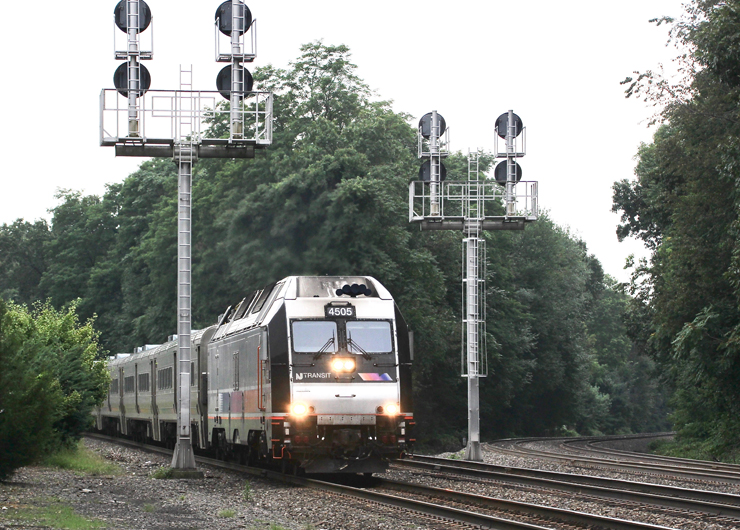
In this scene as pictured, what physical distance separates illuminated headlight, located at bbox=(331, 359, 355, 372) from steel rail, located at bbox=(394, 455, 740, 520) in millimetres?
3620

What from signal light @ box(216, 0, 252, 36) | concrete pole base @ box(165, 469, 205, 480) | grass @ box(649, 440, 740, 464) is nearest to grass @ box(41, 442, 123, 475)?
concrete pole base @ box(165, 469, 205, 480)

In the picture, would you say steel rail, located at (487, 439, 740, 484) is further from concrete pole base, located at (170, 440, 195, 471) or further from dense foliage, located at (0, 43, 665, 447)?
dense foliage, located at (0, 43, 665, 447)

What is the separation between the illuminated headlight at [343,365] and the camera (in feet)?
61.9

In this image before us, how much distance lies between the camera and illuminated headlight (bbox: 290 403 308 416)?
60.5ft

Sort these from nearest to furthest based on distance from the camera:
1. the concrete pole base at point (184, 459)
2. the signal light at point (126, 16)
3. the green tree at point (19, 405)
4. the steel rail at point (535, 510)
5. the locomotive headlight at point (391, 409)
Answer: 1. the steel rail at point (535, 510)
2. the green tree at point (19, 405)
3. the locomotive headlight at point (391, 409)
4. the concrete pole base at point (184, 459)
5. the signal light at point (126, 16)

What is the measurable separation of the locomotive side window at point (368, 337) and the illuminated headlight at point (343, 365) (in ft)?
0.75

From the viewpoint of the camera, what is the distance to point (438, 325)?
45.9 metres

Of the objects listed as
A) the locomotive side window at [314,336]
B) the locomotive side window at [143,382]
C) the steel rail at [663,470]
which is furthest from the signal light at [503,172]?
the locomotive side window at [143,382]

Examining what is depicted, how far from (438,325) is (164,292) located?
44.9 feet

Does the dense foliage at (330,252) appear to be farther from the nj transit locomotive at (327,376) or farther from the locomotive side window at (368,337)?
the locomotive side window at (368,337)

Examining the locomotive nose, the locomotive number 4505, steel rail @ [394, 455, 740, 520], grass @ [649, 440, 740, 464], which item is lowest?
grass @ [649, 440, 740, 464]

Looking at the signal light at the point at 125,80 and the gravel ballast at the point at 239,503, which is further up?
the signal light at the point at 125,80

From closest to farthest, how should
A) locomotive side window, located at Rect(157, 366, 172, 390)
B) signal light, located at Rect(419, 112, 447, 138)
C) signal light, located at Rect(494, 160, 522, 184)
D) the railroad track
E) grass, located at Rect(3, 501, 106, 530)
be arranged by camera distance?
grass, located at Rect(3, 501, 106, 530)
the railroad track
signal light, located at Rect(494, 160, 522, 184)
signal light, located at Rect(419, 112, 447, 138)
locomotive side window, located at Rect(157, 366, 172, 390)

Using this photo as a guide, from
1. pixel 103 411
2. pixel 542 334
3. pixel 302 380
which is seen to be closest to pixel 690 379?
pixel 302 380
